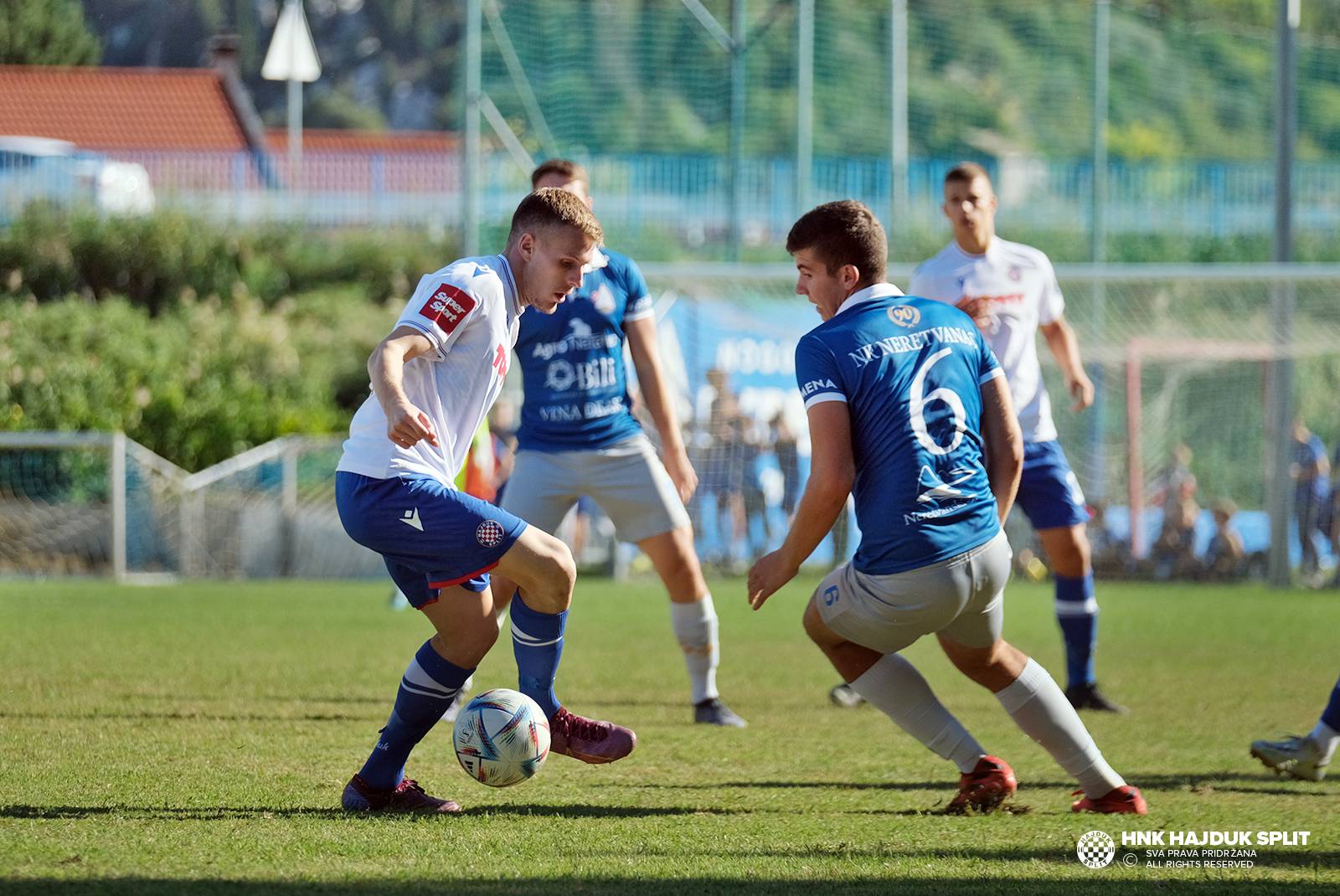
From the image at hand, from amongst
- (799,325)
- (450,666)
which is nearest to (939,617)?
(450,666)

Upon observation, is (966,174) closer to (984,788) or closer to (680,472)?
(680,472)

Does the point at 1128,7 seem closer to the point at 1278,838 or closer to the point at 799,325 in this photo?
the point at 799,325

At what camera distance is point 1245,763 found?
5.77 metres

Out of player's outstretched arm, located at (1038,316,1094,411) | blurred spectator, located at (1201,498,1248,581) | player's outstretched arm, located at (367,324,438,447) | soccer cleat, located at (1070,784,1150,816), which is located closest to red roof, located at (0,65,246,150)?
blurred spectator, located at (1201,498,1248,581)

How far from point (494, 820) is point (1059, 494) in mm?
3561

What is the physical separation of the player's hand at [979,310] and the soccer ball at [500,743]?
3303 mm

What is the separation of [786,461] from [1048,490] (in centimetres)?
902

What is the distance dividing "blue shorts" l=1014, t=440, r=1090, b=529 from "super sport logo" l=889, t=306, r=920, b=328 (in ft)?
9.01

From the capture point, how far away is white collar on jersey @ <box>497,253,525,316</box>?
15.0ft

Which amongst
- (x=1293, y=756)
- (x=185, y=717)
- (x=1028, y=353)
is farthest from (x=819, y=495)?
(x=185, y=717)

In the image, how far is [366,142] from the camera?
42312mm

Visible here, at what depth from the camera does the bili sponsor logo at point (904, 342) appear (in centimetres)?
440

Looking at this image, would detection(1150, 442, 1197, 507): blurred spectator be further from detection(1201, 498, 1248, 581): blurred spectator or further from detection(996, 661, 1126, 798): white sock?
detection(996, 661, 1126, 798): white sock

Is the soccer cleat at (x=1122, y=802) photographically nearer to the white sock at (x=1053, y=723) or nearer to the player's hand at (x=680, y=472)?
the white sock at (x=1053, y=723)
